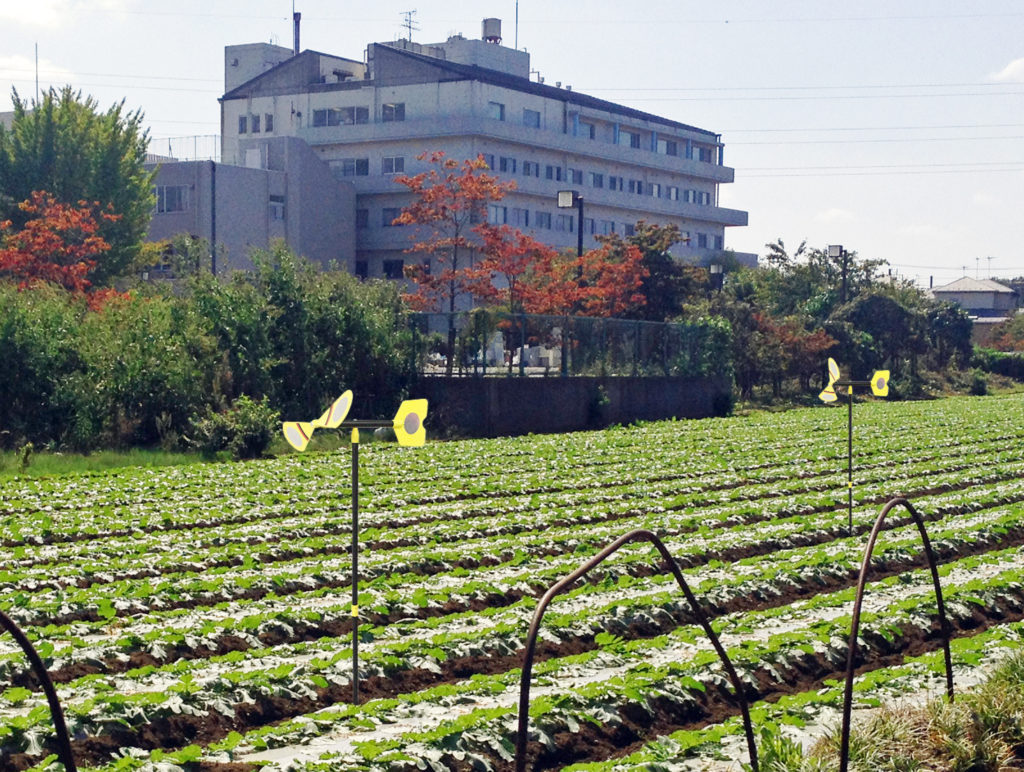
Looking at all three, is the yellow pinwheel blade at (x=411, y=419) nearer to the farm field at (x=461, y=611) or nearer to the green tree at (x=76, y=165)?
the farm field at (x=461, y=611)

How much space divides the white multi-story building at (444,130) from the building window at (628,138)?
7cm

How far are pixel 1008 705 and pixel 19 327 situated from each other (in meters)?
26.2

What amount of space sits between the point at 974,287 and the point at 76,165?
112 meters

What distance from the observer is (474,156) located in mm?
83188

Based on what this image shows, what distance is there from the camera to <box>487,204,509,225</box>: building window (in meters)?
83.6

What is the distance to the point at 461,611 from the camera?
1316cm

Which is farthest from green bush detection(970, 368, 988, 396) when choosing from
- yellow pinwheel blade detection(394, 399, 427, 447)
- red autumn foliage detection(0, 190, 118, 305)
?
yellow pinwheel blade detection(394, 399, 427, 447)

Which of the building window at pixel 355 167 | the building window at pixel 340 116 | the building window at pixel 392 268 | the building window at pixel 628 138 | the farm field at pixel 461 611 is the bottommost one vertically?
the farm field at pixel 461 611

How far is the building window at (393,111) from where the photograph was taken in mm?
85812

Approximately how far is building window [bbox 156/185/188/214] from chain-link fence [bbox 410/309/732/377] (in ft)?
118

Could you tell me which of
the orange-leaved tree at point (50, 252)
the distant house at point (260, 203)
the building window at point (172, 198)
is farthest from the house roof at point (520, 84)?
the orange-leaved tree at point (50, 252)

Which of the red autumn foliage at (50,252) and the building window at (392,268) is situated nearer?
the red autumn foliage at (50,252)

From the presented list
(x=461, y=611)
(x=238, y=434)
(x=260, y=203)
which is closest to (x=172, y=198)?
(x=260, y=203)

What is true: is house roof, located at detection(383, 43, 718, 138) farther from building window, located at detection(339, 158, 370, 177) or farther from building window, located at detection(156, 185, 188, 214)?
building window, located at detection(156, 185, 188, 214)
